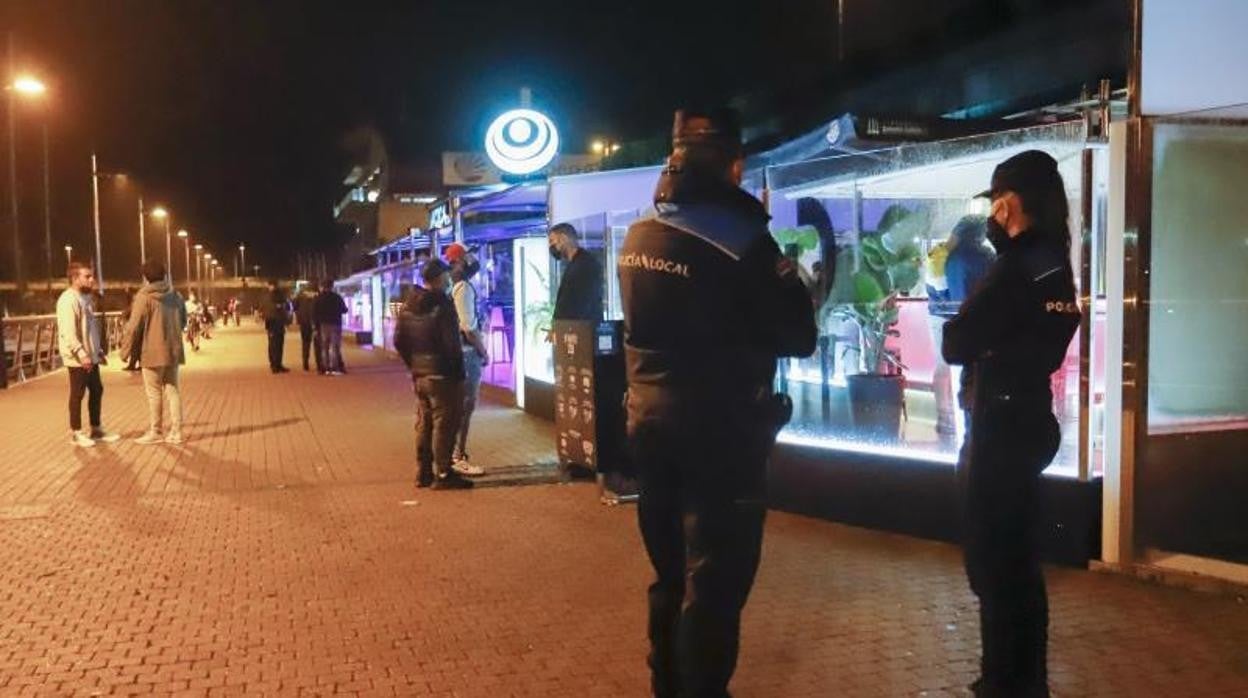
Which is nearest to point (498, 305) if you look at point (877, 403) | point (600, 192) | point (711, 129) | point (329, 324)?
point (329, 324)

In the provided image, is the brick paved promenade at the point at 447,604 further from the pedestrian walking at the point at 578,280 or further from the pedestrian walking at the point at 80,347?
the pedestrian walking at the point at 80,347

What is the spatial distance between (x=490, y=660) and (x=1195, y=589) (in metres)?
3.51

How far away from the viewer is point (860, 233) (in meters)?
8.57

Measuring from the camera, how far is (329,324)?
771 inches

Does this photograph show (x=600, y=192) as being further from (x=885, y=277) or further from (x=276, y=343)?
(x=276, y=343)

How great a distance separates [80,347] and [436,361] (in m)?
4.92

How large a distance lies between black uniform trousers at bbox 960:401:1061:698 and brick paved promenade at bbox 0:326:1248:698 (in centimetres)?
44

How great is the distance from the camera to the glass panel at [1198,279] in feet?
19.1

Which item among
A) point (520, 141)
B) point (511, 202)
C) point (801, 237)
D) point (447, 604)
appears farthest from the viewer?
point (511, 202)

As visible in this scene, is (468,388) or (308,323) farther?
(308,323)

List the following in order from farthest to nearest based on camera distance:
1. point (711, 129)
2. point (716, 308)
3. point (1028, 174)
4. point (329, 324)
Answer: point (329, 324) < point (1028, 174) < point (711, 129) < point (716, 308)

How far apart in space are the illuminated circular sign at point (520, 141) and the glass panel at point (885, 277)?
17.7ft

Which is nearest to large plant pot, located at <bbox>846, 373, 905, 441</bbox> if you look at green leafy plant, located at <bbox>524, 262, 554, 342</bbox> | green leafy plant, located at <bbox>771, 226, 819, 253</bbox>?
green leafy plant, located at <bbox>771, 226, 819, 253</bbox>

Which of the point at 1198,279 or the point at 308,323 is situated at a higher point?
the point at 1198,279
